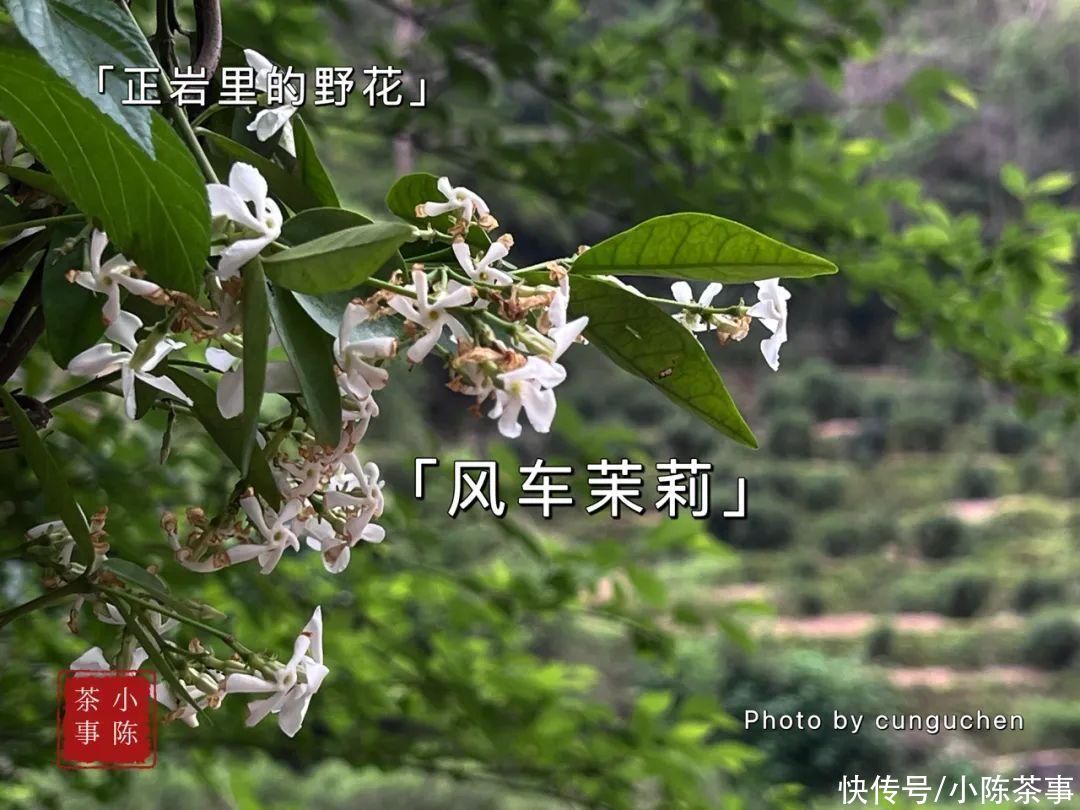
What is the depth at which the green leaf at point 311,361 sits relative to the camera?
0.16m

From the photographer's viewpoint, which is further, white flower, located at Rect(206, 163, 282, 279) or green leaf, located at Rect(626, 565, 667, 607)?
green leaf, located at Rect(626, 565, 667, 607)

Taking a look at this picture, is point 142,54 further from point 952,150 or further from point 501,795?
point 952,150

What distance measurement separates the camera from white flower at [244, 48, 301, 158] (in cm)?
20

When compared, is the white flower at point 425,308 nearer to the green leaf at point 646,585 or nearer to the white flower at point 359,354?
the white flower at point 359,354

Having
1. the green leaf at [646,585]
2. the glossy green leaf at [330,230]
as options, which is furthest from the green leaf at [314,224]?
the green leaf at [646,585]

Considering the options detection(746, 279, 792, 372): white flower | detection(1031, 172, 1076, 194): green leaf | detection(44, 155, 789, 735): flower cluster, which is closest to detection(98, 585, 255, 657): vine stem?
detection(44, 155, 789, 735): flower cluster

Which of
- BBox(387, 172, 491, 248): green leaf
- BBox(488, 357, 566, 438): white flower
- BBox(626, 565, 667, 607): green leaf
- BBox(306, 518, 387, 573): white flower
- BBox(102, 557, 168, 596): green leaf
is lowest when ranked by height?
BBox(626, 565, 667, 607): green leaf

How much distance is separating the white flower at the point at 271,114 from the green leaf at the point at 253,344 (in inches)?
2.1

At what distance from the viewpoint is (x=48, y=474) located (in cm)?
20

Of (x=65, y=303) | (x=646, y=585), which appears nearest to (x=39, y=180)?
(x=65, y=303)

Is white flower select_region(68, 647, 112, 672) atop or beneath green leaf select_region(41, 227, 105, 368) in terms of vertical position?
A: beneath

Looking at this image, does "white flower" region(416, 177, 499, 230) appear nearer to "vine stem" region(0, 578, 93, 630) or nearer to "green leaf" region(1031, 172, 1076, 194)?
"vine stem" region(0, 578, 93, 630)

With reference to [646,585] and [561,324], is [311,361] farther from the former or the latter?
[646,585]

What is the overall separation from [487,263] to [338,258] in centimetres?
3
